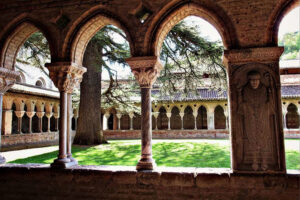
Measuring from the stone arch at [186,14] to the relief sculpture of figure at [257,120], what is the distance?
0.74 meters

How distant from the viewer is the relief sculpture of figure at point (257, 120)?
3973 millimetres

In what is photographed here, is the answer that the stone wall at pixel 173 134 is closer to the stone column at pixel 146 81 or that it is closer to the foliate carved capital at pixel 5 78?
the foliate carved capital at pixel 5 78

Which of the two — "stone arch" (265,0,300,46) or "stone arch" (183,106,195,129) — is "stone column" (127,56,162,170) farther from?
"stone arch" (183,106,195,129)

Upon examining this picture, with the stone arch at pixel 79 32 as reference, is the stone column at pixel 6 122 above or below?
below

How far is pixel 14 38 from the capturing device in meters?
5.35

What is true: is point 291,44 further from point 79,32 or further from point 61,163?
point 61,163

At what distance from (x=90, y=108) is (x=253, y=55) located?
762cm

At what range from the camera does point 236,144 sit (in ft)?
13.4

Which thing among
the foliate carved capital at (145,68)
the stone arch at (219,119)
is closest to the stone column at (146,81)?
the foliate carved capital at (145,68)

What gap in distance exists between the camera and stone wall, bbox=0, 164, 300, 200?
3.86m

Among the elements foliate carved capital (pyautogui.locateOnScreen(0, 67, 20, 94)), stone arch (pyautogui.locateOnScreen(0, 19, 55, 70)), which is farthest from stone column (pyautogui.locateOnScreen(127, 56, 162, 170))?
foliate carved capital (pyautogui.locateOnScreen(0, 67, 20, 94))

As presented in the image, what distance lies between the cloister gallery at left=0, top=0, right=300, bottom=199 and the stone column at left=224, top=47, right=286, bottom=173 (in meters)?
0.02

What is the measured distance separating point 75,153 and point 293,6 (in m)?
7.19

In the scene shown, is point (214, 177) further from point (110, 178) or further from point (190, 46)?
point (190, 46)
